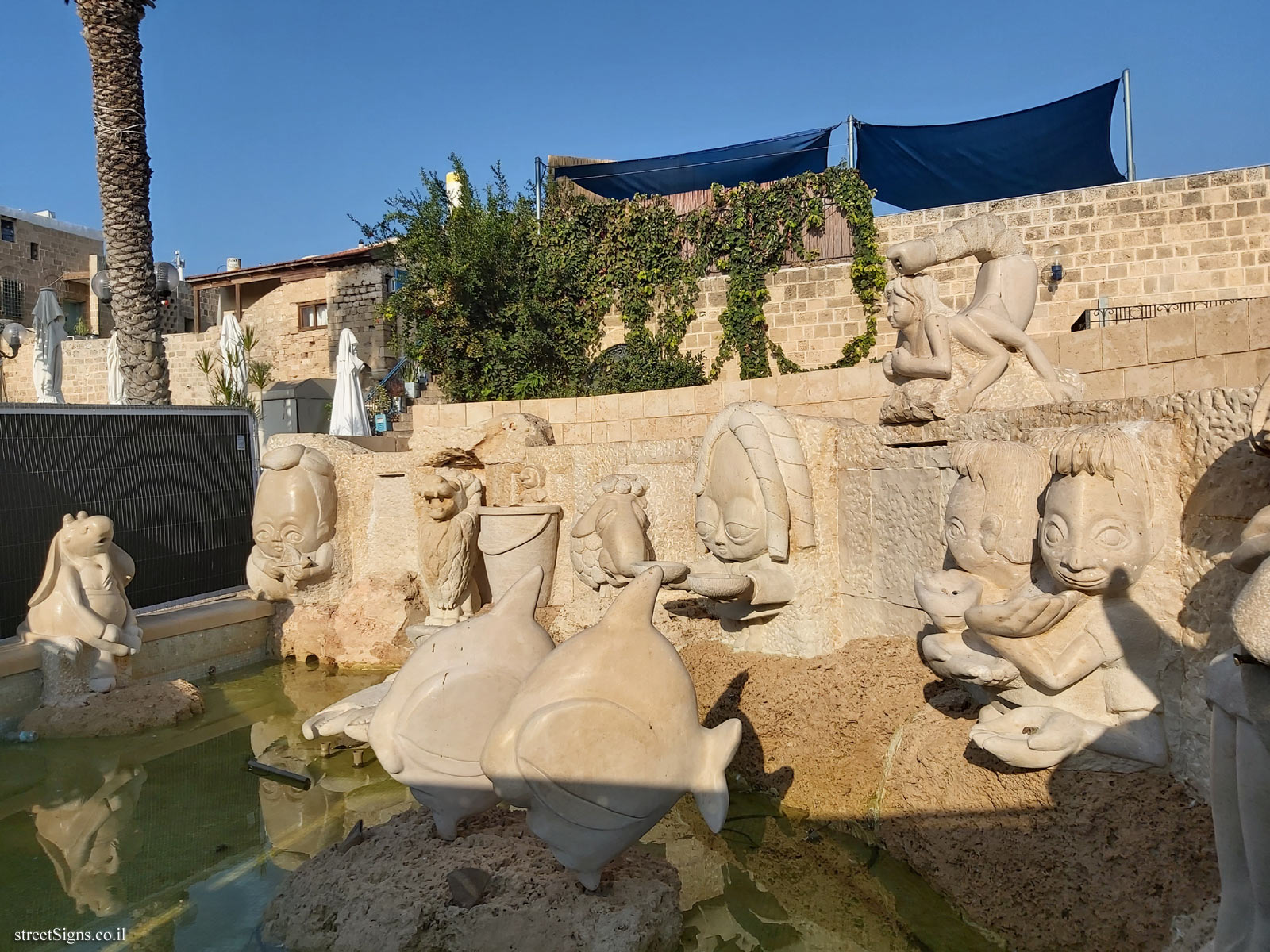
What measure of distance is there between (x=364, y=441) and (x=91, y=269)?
980 inches

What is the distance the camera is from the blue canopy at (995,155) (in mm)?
11930

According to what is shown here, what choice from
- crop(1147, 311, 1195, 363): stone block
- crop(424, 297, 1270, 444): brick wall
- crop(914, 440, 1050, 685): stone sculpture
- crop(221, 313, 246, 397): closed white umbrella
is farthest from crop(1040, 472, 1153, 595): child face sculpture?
crop(221, 313, 246, 397): closed white umbrella

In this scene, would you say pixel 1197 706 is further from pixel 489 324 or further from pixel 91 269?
pixel 91 269

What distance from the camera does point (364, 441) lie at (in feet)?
25.7

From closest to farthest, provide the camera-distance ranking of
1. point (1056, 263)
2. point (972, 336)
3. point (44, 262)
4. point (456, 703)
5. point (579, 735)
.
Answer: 1. point (579, 735)
2. point (456, 703)
3. point (972, 336)
4. point (1056, 263)
5. point (44, 262)

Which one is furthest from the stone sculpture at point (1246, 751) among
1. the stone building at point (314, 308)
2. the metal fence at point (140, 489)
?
the stone building at point (314, 308)

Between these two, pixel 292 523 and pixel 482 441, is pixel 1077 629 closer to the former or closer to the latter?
pixel 482 441

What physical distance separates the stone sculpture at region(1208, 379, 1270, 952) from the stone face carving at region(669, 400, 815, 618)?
6.90 ft

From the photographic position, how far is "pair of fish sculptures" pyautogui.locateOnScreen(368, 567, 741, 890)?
8.06 feet

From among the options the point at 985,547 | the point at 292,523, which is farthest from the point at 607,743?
the point at 292,523

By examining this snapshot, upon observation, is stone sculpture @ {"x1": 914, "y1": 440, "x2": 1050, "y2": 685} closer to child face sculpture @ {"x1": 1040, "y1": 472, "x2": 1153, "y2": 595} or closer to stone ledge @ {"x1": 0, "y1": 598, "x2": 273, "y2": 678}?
child face sculpture @ {"x1": 1040, "y1": 472, "x2": 1153, "y2": 595}

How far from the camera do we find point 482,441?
659cm

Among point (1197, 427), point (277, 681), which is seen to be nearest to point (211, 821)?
point (277, 681)

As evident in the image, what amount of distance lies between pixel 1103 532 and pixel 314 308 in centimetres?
2072
